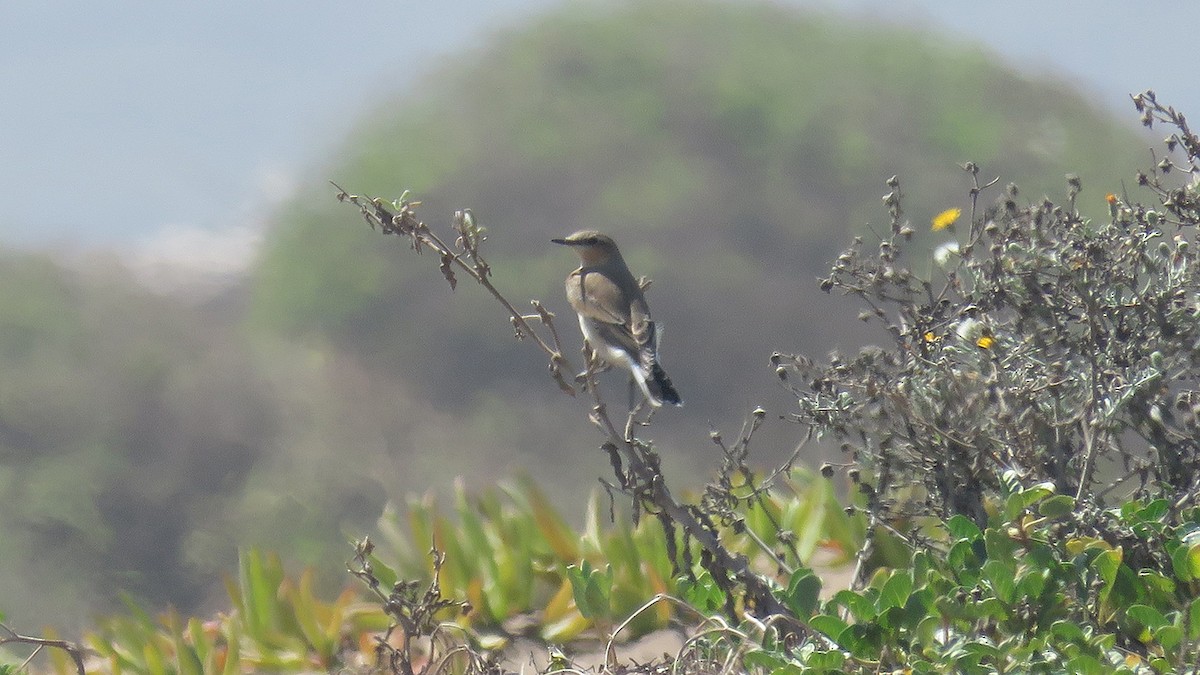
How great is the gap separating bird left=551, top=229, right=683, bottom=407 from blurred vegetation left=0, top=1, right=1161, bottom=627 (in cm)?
302

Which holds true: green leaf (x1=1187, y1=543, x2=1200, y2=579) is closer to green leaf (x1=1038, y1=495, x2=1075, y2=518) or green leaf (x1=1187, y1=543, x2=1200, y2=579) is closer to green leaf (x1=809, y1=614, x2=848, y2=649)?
green leaf (x1=1038, y1=495, x2=1075, y2=518)

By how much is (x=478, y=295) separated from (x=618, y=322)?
25.8ft

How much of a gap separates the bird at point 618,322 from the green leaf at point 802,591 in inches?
56.9

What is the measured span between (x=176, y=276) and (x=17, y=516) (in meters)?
5.13

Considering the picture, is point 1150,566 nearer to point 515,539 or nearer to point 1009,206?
point 1009,206

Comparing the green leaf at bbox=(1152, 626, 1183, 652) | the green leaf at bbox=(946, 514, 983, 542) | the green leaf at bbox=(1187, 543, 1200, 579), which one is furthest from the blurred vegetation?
the green leaf at bbox=(1152, 626, 1183, 652)

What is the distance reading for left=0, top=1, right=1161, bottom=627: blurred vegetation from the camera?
10773 millimetres

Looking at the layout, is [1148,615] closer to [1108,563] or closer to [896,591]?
[1108,563]

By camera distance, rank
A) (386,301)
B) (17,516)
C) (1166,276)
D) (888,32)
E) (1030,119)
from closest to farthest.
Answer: (1166,276) → (17,516) → (386,301) → (1030,119) → (888,32)

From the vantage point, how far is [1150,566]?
3.82 meters

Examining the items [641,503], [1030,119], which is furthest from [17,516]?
[1030,119]

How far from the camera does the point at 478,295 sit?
13.8 m

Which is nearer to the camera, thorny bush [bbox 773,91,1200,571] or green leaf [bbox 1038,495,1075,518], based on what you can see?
green leaf [bbox 1038,495,1075,518]

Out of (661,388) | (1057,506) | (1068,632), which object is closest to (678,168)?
(661,388)
